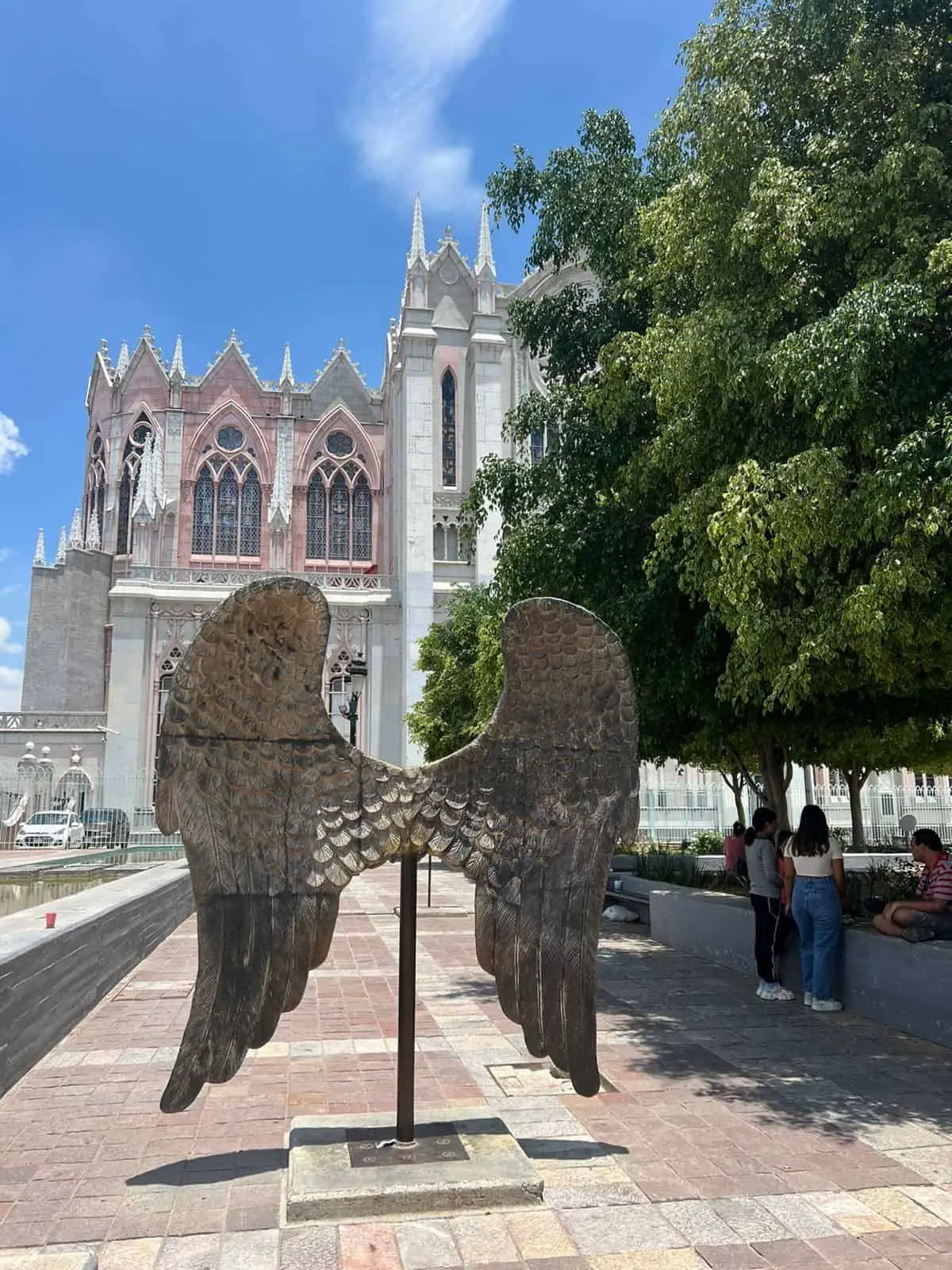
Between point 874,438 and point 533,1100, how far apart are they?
4.40 m

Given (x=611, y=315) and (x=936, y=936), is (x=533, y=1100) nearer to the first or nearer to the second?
(x=936, y=936)

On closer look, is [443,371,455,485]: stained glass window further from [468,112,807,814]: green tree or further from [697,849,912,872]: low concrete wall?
[468,112,807,814]: green tree

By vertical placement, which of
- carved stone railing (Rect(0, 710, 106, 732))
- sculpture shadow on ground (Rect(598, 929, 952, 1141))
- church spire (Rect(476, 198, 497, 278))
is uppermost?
church spire (Rect(476, 198, 497, 278))

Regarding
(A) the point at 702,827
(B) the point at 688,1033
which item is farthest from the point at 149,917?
(A) the point at 702,827

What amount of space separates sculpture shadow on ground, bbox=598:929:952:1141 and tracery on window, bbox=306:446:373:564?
1275 inches

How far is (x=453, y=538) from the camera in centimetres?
3556

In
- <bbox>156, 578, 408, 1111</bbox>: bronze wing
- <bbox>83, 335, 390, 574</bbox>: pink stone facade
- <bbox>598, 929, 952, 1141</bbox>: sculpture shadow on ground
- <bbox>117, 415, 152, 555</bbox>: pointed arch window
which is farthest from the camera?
<bbox>117, 415, 152, 555</bbox>: pointed arch window

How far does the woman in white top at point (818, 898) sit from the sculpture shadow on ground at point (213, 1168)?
4.43 meters

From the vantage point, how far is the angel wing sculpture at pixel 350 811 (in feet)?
13.0

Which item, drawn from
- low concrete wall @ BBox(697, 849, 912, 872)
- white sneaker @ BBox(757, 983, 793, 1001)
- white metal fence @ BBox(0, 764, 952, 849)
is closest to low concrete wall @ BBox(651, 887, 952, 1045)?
white sneaker @ BBox(757, 983, 793, 1001)

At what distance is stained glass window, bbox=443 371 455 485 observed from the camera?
35.8m

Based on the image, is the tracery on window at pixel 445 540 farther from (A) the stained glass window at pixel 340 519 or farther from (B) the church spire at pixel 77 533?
(B) the church spire at pixel 77 533

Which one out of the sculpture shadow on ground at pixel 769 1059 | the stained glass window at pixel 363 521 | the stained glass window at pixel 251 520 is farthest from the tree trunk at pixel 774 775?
the stained glass window at pixel 251 520

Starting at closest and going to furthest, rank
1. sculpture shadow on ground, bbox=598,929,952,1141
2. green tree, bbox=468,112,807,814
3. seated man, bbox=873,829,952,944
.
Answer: sculpture shadow on ground, bbox=598,929,952,1141 < seated man, bbox=873,829,952,944 < green tree, bbox=468,112,807,814
